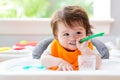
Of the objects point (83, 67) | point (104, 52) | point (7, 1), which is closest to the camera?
point (83, 67)

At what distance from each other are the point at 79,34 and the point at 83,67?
0.46ft

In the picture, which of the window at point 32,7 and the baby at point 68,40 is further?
the window at point 32,7

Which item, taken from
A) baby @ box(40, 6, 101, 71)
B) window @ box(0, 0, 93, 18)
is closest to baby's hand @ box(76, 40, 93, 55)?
baby @ box(40, 6, 101, 71)

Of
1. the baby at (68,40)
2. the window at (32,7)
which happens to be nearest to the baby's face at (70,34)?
the baby at (68,40)

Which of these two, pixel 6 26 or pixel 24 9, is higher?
pixel 24 9

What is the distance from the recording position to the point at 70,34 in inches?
36.4

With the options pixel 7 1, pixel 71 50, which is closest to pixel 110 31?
pixel 7 1

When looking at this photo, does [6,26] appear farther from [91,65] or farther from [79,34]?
[91,65]

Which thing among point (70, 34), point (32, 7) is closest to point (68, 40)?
point (70, 34)

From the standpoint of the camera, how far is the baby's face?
3.02 ft

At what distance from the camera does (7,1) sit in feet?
6.36

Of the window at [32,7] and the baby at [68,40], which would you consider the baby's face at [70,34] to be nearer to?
the baby at [68,40]

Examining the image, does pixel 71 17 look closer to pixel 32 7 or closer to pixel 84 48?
pixel 84 48

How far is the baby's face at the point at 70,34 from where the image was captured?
921mm
